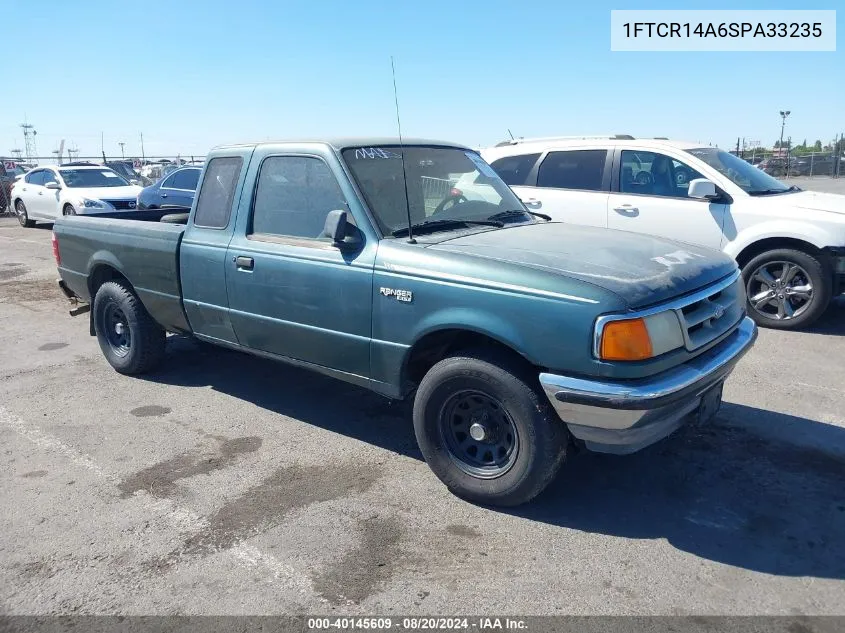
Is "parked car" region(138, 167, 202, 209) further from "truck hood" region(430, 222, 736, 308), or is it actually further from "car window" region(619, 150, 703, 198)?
"truck hood" region(430, 222, 736, 308)

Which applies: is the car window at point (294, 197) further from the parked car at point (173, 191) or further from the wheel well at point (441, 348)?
the parked car at point (173, 191)

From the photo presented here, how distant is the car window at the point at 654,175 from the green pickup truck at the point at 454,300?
3.23m

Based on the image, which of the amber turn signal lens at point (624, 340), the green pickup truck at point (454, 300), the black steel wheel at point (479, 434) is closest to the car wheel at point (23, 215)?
the green pickup truck at point (454, 300)

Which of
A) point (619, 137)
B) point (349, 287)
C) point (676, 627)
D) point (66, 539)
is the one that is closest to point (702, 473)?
point (676, 627)

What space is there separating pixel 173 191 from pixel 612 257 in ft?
41.0

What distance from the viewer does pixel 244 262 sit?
14.3ft

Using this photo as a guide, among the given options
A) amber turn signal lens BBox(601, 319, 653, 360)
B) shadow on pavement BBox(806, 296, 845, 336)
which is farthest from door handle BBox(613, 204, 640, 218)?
amber turn signal lens BBox(601, 319, 653, 360)

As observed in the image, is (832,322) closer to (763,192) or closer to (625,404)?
(763,192)

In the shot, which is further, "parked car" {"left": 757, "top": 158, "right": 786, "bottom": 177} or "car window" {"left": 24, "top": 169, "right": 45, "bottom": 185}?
"parked car" {"left": 757, "top": 158, "right": 786, "bottom": 177}

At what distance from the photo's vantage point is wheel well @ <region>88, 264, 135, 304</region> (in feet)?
18.9

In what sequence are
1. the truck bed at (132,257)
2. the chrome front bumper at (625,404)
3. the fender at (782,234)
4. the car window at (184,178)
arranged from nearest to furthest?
the chrome front bumper at (625,404) < the truck bed at (132,257) < the fender at (782,234) < the car window at (184,178)

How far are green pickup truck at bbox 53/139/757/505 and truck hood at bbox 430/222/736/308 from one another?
15 millimetres

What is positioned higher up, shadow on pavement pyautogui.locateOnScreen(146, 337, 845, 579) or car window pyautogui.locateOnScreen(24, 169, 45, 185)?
car window pyautogui.locateOnScreen(24, 169, 45, 185)

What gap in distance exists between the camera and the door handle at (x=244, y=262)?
14.2 ft
